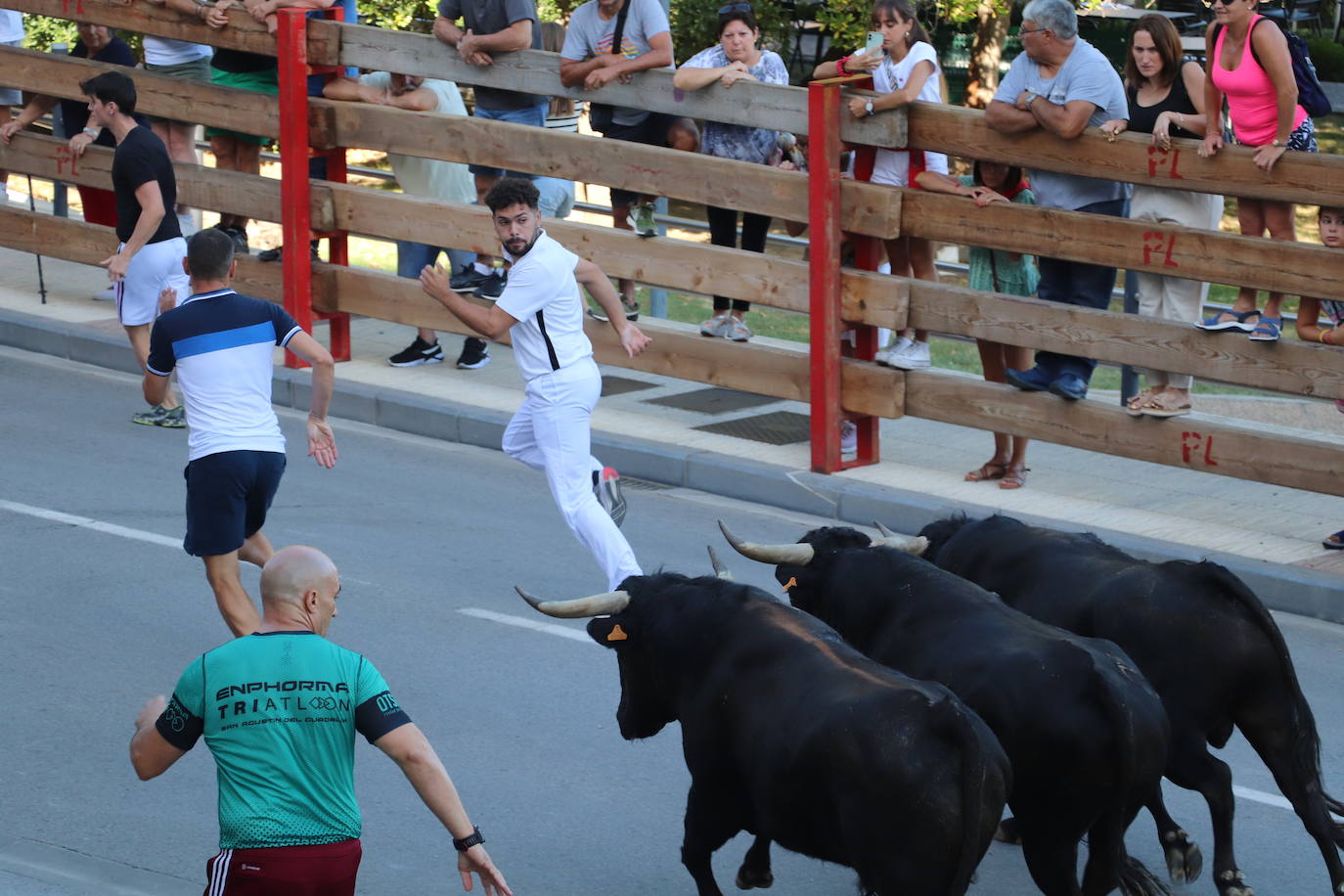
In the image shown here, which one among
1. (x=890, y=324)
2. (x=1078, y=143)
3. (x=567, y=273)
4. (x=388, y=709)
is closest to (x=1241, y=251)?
(x=1078, y=143)

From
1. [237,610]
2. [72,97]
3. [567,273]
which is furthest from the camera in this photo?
[72,97]

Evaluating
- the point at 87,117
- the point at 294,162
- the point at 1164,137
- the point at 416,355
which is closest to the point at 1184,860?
the point at 1164,137

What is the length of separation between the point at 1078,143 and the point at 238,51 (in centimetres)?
697

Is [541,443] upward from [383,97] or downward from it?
downward

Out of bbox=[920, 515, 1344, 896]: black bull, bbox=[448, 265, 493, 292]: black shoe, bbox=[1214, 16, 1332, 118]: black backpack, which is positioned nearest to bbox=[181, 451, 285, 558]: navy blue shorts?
bbox=[920, 515, 1344, 896]: black bull

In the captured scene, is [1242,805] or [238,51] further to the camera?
[238,51]

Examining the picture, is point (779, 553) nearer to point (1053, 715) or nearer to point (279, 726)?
point (1053, 715)

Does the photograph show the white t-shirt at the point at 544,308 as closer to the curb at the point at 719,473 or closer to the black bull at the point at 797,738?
the curb at the point at 719,473

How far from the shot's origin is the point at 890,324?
1139cm

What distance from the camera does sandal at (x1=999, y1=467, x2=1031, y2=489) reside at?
1132cm

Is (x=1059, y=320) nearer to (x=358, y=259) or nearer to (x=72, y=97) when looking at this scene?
(x=72, y=97)

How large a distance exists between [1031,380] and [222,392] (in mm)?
5097

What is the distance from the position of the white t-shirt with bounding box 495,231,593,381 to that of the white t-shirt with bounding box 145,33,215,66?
6955mm

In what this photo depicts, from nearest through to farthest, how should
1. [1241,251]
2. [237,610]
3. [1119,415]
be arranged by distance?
[237,610], [1241,251], [1119,415]
